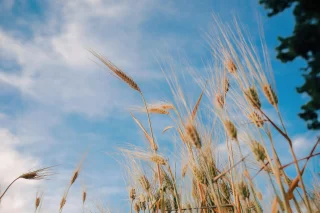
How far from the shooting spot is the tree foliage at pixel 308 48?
59.8 inches

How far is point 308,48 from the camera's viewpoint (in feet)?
5.39

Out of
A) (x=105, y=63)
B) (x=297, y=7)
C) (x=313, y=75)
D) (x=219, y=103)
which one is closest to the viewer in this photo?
(x=313, y=75)

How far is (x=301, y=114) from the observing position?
5.25 feet

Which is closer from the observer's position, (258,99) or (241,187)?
(258,99)

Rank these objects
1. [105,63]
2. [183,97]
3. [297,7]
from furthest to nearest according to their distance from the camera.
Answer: [105,63]
[183,97]
[297,7]

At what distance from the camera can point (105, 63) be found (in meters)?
2.27

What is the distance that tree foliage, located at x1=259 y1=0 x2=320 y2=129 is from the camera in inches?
59.8

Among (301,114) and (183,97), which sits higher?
(183,97)

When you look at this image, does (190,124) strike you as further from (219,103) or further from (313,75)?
(313,75)

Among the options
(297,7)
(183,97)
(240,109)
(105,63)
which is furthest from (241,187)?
(105,63)

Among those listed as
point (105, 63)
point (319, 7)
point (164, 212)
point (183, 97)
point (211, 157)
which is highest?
point (105, 63)

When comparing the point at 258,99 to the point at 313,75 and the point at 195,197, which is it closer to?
the point at 313,75

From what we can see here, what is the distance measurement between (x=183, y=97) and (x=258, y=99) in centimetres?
50

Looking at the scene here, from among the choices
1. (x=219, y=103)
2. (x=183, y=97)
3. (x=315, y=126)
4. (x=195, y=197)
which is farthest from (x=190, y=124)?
(x=195, y=197)
